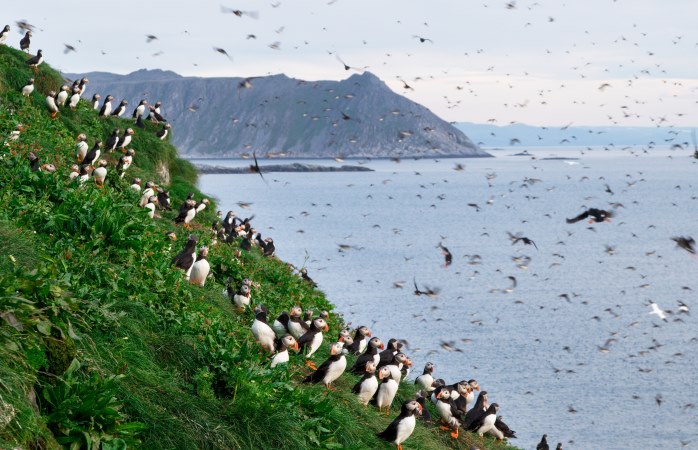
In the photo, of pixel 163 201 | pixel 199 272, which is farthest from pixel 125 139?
pixel 199 272

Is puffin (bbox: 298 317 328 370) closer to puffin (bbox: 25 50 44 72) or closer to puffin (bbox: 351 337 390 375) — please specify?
puffin (bbox: 351 337 390 375)

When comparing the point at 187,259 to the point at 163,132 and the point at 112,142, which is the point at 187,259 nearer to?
the point at 112,142

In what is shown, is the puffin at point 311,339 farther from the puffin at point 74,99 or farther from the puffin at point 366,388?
the puffin at point 74,99

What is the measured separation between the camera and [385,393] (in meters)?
15.7

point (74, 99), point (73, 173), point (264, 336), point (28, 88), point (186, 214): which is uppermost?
point (73, 173)

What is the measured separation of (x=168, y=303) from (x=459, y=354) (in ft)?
137

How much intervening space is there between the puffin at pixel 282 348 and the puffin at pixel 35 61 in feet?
64.3

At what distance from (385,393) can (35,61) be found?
20681 mm

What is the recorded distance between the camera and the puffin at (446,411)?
1816 cm

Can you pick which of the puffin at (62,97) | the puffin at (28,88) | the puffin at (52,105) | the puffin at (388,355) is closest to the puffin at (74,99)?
the puffin at (62,97)

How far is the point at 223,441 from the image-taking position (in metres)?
10.4

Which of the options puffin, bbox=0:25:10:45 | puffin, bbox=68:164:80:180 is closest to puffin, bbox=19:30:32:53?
puffin, bbox=0:25:10:45

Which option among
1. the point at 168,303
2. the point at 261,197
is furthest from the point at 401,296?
the point at 261,197

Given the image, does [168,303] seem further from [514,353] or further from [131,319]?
[514,353]
